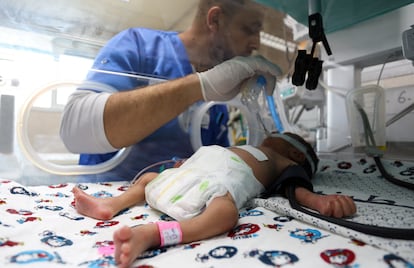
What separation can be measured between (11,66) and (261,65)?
2.93 ft

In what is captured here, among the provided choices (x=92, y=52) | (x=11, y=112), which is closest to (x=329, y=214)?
(x=92, y=52)

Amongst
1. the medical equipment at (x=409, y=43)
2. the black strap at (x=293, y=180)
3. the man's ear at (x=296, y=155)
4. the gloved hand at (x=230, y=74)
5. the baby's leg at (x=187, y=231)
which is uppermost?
the medical equipment at (x=409, y=43)

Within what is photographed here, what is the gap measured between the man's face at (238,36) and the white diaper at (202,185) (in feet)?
1.09

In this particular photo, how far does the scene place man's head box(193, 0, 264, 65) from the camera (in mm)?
877

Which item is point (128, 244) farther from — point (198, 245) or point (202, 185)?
point (202, 185)

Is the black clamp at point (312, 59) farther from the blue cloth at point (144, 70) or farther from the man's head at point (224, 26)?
the blue cloth at point (144, 70)

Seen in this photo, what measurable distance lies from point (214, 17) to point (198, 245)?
0.70 meters

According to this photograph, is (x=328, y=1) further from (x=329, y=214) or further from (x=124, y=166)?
(x=124, y=166)

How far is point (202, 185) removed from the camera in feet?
2.10

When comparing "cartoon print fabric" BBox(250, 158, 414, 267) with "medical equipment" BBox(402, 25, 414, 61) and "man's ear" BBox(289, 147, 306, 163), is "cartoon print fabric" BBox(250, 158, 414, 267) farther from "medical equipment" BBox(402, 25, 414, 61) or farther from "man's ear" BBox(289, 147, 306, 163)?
"medical equipment" BBox(402, 25, 414, 61)

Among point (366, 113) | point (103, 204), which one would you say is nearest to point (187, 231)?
point (103, 204)

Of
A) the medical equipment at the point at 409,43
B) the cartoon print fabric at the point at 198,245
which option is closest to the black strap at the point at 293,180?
the cartoon print fabric at the point at 198,245

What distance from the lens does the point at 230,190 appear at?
25.2 inches

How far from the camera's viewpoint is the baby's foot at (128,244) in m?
0.39
